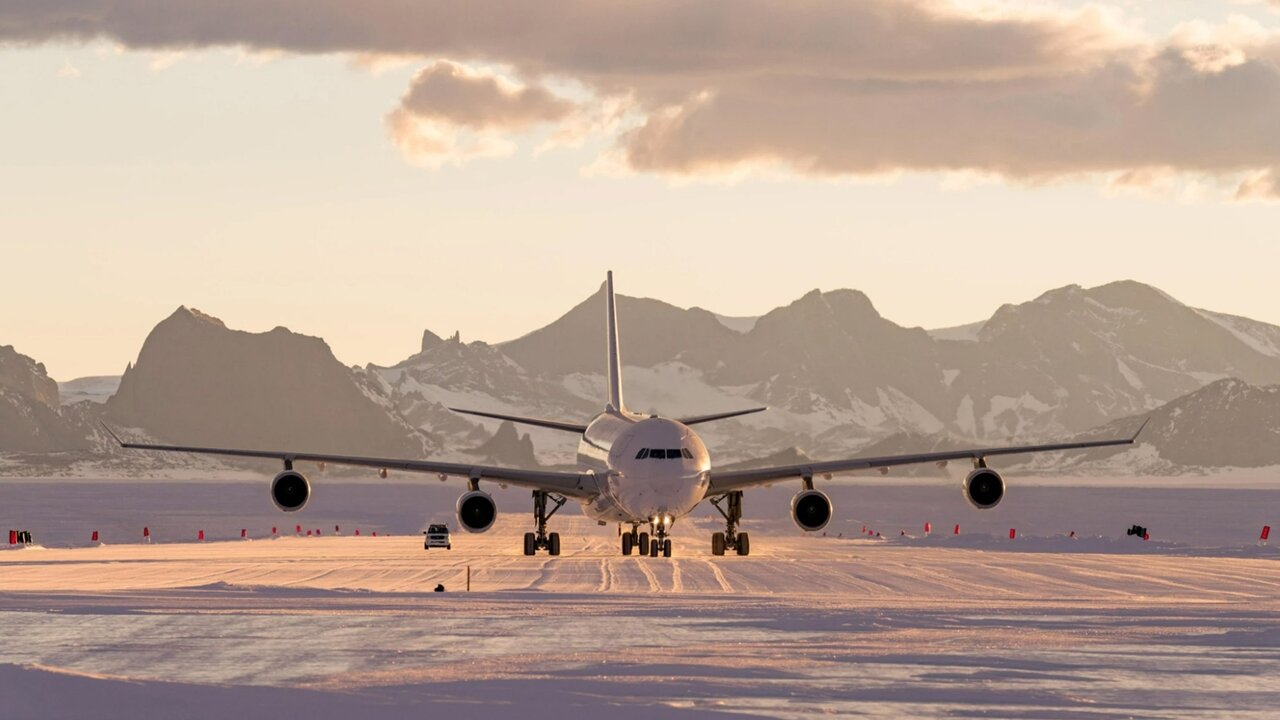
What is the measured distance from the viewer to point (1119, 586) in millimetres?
50688

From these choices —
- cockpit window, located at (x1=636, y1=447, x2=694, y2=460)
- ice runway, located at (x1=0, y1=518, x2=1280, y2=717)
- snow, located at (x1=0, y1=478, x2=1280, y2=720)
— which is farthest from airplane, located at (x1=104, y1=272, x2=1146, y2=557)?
ice runway, located at (x1=0, y1=518, x2=1280, y2=717)

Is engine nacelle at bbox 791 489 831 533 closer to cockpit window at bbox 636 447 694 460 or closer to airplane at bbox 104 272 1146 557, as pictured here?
airplane at bbox 104 272 1146 557

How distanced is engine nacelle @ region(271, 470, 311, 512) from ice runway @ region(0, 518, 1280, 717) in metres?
3.20

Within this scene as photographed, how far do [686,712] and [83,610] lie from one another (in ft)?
66.2

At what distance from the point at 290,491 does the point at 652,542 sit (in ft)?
44.3

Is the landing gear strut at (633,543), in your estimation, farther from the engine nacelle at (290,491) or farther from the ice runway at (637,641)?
the engine nacelle at (290,491)

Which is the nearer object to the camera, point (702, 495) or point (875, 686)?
point (875, 686)

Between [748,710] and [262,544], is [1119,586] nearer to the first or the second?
[748,710]

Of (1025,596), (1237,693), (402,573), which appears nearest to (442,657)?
(1237,693)

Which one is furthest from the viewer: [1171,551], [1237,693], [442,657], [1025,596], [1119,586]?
[1171,551]

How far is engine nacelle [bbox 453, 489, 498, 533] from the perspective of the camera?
206 ft

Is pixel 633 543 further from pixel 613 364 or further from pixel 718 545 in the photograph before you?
pixel 613 364

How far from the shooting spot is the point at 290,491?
6278 cm

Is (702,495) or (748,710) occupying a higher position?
(702,495)
